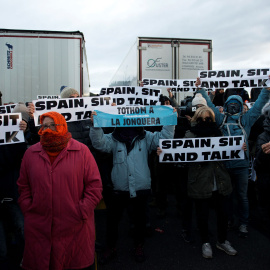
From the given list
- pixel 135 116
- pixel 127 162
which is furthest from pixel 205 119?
pixel 127 162

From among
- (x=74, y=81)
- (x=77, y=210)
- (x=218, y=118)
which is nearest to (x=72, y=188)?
(x=77, y=210)

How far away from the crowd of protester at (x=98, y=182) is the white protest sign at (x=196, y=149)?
0.10 meters

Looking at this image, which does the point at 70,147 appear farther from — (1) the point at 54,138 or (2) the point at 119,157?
(2) the point at 119,157

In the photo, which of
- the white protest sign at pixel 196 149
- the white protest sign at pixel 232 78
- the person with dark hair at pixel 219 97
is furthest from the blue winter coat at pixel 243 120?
the person with dark hair at pixel 219 97

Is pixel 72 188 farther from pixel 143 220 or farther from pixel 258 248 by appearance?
pixel 258 248

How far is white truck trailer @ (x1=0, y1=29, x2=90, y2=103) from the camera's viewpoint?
7.64 m

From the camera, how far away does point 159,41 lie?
795cm

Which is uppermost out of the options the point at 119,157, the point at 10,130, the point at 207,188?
the point at 10,130

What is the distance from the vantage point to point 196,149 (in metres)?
3.97

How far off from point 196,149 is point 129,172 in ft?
3.43

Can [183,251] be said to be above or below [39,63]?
below

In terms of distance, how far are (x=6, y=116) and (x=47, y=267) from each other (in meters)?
2.04

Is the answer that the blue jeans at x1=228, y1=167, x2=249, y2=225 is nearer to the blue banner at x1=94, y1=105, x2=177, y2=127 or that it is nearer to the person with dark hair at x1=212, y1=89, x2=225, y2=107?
the blue banner at x1=94, y1=105, x2=177, y2=127

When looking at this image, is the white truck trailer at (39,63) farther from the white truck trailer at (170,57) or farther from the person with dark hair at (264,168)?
the person with dark hair at (264,168)
